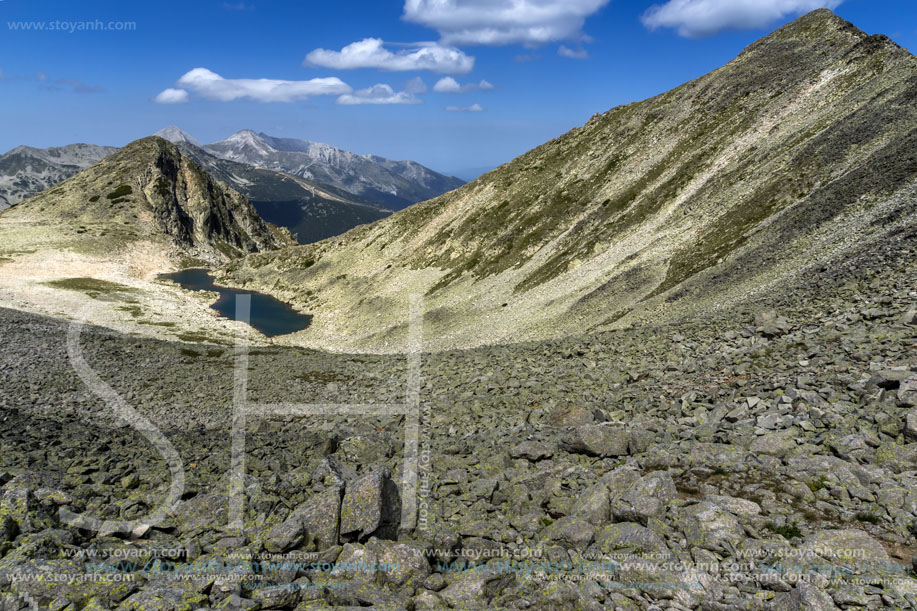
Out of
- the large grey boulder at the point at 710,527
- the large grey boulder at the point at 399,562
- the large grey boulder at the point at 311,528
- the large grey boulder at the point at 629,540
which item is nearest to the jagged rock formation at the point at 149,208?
the large grey boulder at the point at 311,528

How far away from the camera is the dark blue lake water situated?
86438mm

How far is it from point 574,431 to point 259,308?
9636 cm

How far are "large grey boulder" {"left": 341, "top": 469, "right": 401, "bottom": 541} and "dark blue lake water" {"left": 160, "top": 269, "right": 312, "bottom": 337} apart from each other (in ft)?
244

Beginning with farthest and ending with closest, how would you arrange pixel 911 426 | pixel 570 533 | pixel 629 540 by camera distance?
pixel 911 426
pixel 570 533
pixel 629 540

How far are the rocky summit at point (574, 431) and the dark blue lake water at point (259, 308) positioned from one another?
18.1 meters

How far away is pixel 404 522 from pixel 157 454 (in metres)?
8.98

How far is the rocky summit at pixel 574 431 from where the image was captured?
9.05 metres

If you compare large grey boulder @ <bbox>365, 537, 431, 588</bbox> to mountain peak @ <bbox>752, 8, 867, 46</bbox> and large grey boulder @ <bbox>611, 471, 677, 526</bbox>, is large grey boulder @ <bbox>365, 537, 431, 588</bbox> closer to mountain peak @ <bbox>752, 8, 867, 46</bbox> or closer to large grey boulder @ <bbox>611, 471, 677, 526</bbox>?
large grey boulder @ <bbox>611, 471, 677, 526</bbox>

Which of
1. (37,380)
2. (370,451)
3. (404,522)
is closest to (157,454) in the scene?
(370,451)

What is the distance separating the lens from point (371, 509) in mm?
10945

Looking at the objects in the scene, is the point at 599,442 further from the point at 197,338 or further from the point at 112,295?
the point at 112,295

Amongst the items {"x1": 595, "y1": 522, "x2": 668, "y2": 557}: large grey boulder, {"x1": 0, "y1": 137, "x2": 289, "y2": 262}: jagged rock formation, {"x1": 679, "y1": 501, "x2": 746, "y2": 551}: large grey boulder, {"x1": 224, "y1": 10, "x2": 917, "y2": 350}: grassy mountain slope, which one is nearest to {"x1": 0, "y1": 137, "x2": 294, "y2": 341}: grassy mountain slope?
{"x1": 0, "y1": 137, "x2": 289, "y2": 262}: jagged rock formation

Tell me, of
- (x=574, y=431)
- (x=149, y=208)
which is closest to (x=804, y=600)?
(x=574, y=431)

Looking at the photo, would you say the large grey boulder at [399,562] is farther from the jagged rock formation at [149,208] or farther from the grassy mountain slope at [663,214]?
the jagged rock formation at [149,208]
